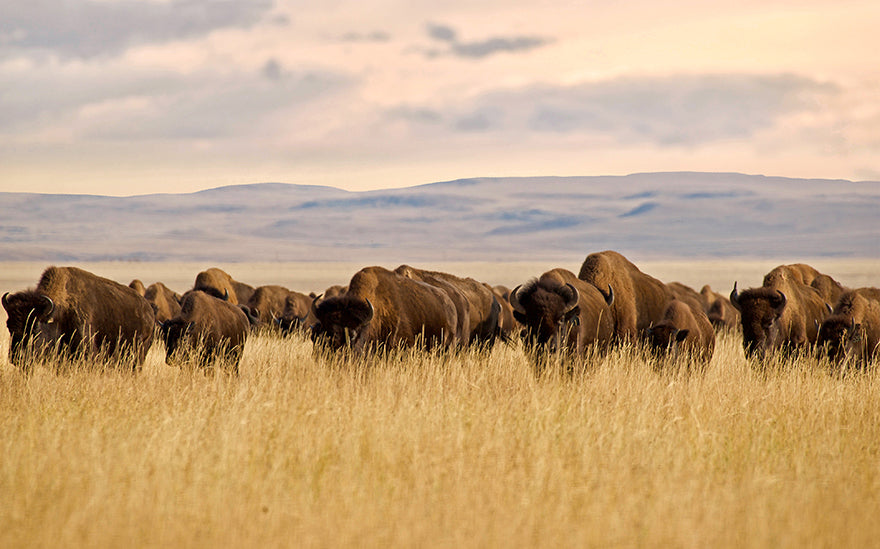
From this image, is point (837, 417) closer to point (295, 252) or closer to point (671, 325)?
point (671, 325)

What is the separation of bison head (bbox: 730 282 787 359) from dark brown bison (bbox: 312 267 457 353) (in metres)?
4.58

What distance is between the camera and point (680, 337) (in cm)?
1354

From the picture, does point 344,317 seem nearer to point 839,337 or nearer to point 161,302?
point 839,337

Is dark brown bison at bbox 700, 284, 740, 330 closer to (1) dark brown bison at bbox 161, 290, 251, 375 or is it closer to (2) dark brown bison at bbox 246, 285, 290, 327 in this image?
(2) dark brown bison at bbox 246, 285, 290, 327

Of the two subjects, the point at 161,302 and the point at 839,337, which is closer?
the point at 839,337

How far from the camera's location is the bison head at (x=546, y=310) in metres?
11.7

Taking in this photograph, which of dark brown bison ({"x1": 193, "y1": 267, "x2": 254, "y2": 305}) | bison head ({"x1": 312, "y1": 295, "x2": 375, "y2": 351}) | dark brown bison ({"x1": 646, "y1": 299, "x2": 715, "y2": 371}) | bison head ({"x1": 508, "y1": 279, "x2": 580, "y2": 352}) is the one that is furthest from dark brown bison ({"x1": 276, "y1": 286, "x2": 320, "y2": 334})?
bison head ({"x1": 508, "y1": 279, "x2": 580, "y2": 352})

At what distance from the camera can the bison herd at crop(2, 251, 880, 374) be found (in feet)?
38.8

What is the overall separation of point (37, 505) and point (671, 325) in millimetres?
9966

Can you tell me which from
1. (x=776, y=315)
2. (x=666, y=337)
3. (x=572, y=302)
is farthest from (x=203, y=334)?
(x=776, y=315)

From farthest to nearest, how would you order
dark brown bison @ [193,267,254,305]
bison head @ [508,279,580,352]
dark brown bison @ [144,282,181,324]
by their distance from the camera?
1. dark brown bison @ [193,267,254,305]
2. dark brown bison @ [144,282,181,324]
3. bison head @ [508,279,580,352]

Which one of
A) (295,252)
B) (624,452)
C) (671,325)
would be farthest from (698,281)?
(295,252)

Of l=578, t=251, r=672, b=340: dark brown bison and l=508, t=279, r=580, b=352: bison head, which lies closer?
l=508, t=279, r=580, b=352: bison head

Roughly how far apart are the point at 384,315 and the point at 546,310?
8.05 feet
